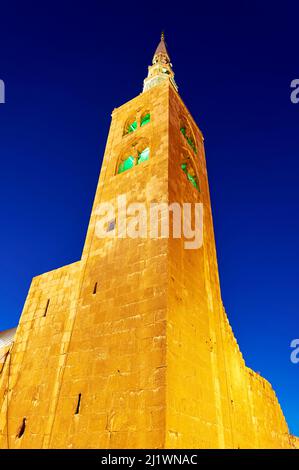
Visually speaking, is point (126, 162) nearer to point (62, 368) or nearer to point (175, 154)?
point (175, 154)

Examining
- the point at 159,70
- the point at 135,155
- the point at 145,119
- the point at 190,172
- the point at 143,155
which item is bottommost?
the point at 143,155

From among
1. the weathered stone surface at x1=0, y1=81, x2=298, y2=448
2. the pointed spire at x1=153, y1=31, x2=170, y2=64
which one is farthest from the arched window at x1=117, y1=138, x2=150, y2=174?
the pointed spire at x1=153, y1=31, x2=170, y2=64

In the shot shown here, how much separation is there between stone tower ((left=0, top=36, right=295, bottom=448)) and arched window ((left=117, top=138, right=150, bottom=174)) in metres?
0.04

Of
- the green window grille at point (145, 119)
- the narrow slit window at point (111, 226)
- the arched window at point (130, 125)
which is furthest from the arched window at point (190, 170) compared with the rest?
the narrow slit window at point (111, 226)

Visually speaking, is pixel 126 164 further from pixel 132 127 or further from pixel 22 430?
pixel 22 430

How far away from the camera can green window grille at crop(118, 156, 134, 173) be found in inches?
472

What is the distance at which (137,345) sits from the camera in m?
6.80

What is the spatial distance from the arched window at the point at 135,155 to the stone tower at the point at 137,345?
44mm

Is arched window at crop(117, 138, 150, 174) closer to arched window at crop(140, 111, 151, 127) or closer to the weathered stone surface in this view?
the weathered stone surface

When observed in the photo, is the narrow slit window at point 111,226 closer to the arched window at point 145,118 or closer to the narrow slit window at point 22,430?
the arched window at point 145,118

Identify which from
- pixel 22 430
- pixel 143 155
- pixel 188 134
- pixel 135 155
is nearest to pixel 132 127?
pixel 188 134

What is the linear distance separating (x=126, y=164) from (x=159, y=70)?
13011mm

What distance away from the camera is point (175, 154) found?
10.7m
